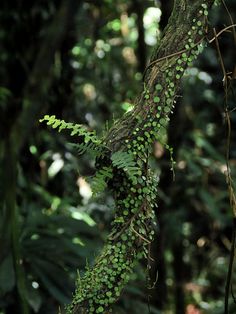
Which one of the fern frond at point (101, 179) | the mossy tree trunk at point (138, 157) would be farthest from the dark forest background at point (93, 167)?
the fern frond at point (101, 179)

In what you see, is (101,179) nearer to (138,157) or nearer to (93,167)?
(138,157)

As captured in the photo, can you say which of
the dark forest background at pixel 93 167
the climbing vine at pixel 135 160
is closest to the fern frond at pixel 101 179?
the climbing vine at pixel 135 160

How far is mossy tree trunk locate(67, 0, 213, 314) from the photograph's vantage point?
148cm

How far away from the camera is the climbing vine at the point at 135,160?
1.48 m

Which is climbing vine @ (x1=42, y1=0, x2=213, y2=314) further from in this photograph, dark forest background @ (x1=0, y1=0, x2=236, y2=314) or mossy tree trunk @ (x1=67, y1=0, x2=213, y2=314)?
dark forest background @ (x1=0, y1=0, x2=236, y2=314)

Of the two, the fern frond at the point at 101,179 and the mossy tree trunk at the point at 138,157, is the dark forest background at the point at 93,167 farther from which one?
the fern frond at the point at 101,179

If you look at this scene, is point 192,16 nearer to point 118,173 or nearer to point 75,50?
point 118,173

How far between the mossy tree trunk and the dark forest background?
0.65m

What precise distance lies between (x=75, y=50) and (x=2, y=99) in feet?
2.57

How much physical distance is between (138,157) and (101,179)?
115mm

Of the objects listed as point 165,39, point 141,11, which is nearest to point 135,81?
point 141,11

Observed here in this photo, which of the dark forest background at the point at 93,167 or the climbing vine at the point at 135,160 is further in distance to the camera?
the dark forest background at the point at 93,167

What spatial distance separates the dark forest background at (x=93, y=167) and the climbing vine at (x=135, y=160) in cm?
65

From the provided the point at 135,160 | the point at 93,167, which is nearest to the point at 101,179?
the point at 135,160
